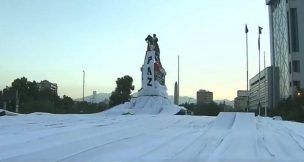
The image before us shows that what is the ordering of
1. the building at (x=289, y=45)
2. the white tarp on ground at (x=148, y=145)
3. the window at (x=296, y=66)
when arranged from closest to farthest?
the white tarp on ground at (x=148, y=145) < the window at (x=296, y=66) < the building at (x=289, y=45)

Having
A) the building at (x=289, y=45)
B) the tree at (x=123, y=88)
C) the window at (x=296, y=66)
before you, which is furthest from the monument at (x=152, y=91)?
the window at (x=296, y=66)

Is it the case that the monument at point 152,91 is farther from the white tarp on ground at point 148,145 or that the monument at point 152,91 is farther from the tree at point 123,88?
the tree at point 123,88

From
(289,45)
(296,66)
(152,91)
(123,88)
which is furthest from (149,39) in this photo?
(289,45)

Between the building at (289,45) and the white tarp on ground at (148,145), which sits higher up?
the building at (289,45)

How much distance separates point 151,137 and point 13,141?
2.60 metres

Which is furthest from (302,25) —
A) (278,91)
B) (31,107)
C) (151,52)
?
(151,52)

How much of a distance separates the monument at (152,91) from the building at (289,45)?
5612cm

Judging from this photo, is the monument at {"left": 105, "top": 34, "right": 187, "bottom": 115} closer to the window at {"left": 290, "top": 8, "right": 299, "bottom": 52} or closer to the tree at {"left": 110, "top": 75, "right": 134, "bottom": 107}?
the tree at {"left": 110, "top": 75, "right": 134, "bottom": 107}

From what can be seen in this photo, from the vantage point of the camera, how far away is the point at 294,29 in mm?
100688

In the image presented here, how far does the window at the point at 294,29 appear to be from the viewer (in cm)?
9881

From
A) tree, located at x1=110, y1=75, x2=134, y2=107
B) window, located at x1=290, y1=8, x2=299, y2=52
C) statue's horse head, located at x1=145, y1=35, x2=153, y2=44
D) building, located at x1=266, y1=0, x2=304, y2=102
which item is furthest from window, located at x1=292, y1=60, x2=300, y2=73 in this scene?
statue's horse head, located at x1=145, y1=35, x2=153, y2=44

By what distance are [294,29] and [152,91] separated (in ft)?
229

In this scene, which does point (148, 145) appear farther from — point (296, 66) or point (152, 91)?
point (296, 66)

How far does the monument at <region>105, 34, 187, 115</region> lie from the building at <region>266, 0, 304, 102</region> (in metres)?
56.1
